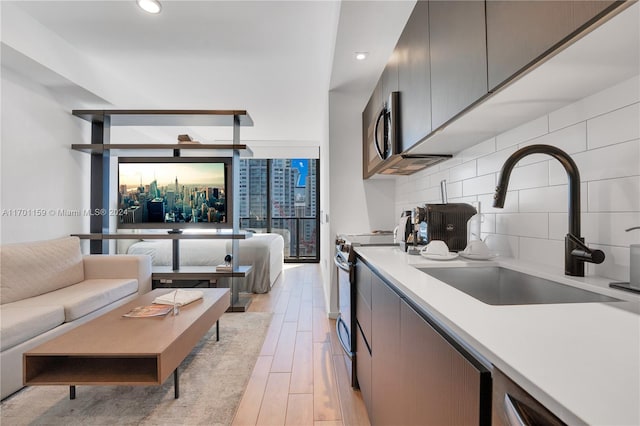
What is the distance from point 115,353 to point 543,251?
200cm

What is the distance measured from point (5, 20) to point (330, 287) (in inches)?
140

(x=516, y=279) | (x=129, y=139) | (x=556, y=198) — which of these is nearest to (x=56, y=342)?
(x=516, y=279)

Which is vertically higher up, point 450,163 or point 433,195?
point 450,163

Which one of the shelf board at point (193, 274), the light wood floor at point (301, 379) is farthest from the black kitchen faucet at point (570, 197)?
the shelf board at point (193, 274)

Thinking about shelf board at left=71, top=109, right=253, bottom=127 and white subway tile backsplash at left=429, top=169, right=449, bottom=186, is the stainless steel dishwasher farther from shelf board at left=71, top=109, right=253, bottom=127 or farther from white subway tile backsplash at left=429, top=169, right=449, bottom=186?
shelf board at left=71, top=109, right=253, bottom=127

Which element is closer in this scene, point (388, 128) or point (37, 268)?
point (388, 128)

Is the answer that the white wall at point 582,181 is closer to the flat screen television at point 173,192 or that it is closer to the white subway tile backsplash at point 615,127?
the white subway tile backsplash at point 615,127

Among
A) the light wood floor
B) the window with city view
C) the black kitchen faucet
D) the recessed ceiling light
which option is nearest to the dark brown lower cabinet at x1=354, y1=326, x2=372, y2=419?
the light wood floor

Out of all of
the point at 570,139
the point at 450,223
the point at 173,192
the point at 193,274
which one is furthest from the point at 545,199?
the point at 173,192

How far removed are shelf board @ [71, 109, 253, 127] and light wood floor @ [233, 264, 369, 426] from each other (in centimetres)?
242

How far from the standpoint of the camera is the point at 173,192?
3727 millimetres

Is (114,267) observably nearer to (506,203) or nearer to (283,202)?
(506,203)

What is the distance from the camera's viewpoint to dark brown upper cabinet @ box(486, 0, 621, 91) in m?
0.57

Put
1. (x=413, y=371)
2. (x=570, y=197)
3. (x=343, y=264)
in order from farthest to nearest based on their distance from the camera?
(x=343, y=264) → (x=570, y=197) → (x=413, y=371)
